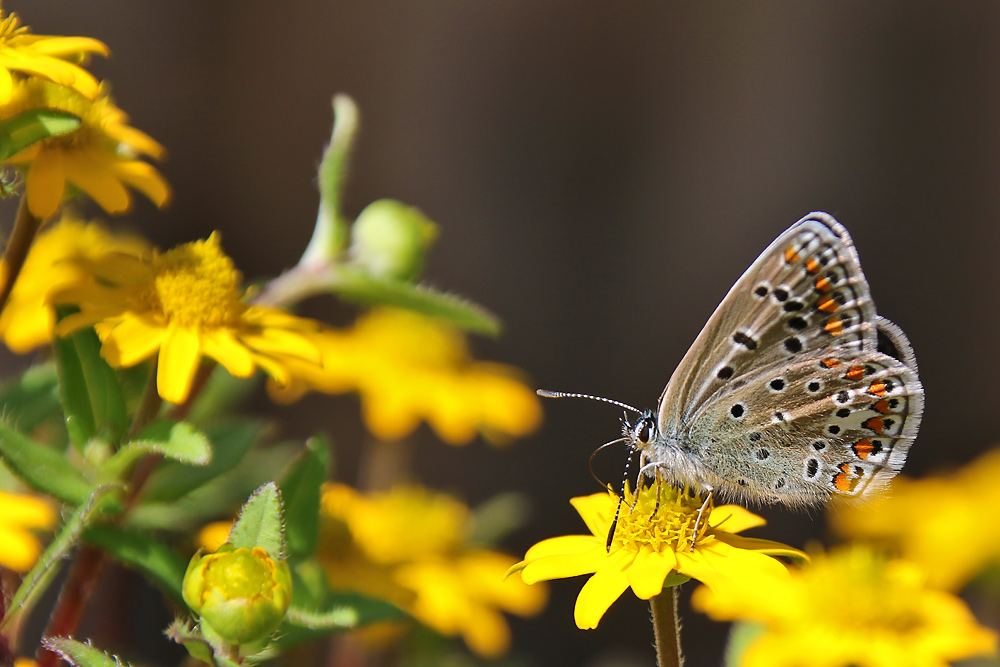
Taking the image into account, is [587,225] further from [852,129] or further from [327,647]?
[327,647]

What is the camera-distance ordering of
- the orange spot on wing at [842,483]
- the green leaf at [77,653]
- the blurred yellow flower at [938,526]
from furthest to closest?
the blurred yellow flower at [938,526]
the orange spot on wing at [842,483]
the green leaf at [77,653]

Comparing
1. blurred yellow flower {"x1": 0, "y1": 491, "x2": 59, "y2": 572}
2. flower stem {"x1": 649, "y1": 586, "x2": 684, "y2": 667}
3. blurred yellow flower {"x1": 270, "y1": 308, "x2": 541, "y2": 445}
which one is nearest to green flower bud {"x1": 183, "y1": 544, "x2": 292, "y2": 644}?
blurred yellow flower {"x1": 0, "y1": 491, "x2": 59, "y2": 572}

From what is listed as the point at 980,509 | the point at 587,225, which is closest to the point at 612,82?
the point at 587,225

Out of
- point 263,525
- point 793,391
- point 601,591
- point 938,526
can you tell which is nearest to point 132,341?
point 263,525

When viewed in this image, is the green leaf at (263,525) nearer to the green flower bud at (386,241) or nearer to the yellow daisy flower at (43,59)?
the yellow daisy flower at (43,59)

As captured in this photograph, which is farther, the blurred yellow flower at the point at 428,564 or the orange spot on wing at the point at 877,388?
the blurred yellow flower at the point at 428,564

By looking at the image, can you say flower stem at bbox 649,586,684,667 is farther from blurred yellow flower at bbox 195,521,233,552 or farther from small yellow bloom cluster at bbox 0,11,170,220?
small yellow bloom cluster at bbox 0,11,170,220

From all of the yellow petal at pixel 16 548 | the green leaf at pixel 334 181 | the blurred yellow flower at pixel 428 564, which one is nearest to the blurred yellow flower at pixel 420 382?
the blurred yellow flower at pixel 428 564

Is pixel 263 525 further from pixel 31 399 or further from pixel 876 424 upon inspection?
pixel 876 424
